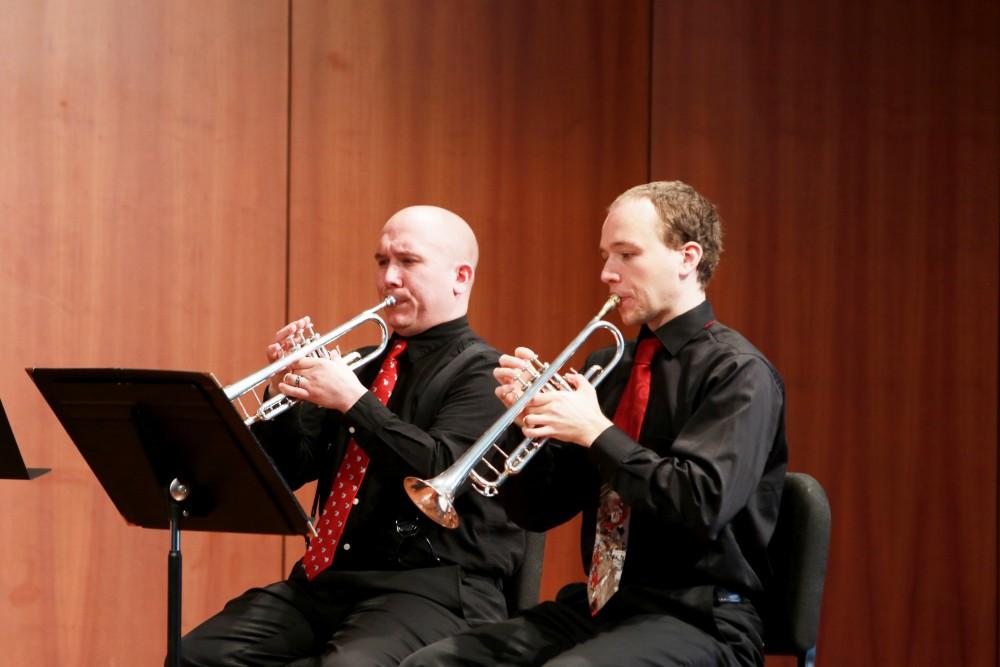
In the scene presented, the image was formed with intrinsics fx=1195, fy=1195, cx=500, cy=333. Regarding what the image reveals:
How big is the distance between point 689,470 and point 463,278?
1.03 m

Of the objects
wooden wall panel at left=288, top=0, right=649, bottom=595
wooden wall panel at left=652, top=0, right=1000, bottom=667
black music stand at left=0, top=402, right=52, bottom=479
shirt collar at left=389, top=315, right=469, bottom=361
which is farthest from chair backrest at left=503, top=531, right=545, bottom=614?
wooden wall panel at left=652, top=0, right=1000, bottom=667

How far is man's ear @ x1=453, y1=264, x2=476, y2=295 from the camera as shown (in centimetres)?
311

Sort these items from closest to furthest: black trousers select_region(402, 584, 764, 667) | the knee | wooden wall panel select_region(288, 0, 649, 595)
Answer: black trousers select_region(402, 584, 764, 667), the knee, wooden wall panel select_region(288, 0, 649, 595)

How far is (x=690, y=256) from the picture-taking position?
259 cm

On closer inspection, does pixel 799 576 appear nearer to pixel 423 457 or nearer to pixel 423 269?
pixel 423 457

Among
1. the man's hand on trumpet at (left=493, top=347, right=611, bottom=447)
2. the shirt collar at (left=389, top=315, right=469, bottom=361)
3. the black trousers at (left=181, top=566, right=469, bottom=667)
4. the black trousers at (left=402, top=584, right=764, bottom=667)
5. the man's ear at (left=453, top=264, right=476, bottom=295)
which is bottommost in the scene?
the black trousers at (left=181, top=566, right=469, bottom=667)

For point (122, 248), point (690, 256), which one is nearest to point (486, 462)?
point (690, 256)

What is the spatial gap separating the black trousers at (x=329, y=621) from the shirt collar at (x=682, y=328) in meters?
0.77

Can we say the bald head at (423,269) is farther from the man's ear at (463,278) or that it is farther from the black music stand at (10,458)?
the black music stand at (10,458)

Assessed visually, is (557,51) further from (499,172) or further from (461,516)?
(461,516)

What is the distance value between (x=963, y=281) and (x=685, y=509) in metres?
2.46

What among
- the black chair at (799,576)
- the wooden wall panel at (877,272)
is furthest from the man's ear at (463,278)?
the wooden wall panel at (877,272)

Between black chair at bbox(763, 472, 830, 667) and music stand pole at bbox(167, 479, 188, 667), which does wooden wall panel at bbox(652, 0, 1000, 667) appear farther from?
music stand pole at bbox(167, 479, 188, 667)

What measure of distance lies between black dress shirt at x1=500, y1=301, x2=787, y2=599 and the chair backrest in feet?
0.97
